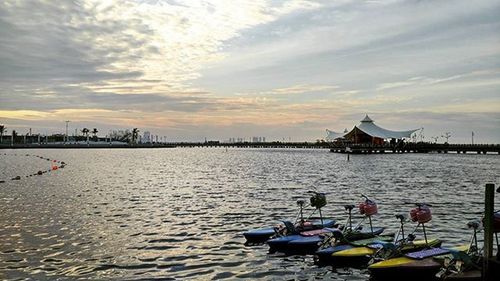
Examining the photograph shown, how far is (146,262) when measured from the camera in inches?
747

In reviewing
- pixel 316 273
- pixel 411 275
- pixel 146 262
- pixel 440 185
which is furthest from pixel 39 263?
pixel 440 185

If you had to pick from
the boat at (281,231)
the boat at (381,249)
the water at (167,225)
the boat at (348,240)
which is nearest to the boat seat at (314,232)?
the boat at (281,231)

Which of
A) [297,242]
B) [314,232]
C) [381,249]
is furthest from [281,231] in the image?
[381,249]

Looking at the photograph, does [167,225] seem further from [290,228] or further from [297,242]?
[297,242]

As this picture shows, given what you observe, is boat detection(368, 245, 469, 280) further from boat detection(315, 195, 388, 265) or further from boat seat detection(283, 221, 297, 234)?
boat seat detection(283, 221, 297, 234)

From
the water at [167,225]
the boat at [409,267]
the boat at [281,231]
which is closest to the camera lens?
the boat at [409,267]

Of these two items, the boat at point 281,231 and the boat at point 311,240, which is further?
the boat at point 281,231

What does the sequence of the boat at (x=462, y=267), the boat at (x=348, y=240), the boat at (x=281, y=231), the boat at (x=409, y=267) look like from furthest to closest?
the boat at (x=281, y=231) → the boat at (x=348, y=240) → the boat at (x=409, y=267) → the boat at (x=462, y=267)

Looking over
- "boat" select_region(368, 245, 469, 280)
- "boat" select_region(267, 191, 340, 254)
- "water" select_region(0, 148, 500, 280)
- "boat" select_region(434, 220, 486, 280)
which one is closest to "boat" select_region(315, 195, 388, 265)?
"boat" select_region(267, 191, 340, 254)

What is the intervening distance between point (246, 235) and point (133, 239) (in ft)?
19.5

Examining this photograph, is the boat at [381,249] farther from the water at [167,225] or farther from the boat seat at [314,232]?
the boat seat at [314,232]

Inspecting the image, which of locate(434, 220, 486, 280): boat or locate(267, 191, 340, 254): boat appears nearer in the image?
locate(434, 220, 486, 280): boat

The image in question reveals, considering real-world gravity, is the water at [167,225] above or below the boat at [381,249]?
below

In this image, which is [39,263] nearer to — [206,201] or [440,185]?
[206,201]
